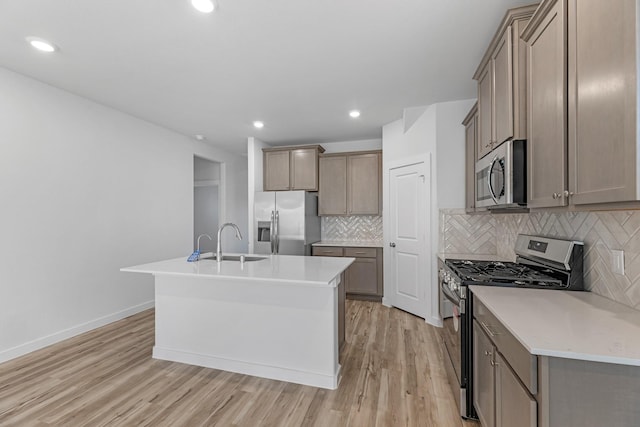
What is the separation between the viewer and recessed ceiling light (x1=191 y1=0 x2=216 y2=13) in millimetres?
1828

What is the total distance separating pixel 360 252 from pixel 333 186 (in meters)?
1.21

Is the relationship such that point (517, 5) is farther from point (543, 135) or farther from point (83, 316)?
point (83, 316)

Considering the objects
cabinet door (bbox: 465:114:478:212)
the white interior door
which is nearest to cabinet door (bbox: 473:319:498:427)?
cabinet door (bbox: 465:114:478:212)

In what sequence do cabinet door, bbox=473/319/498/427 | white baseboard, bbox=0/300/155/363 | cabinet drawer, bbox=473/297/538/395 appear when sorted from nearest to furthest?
cabinet drawer, bbox=473/297/538/395, cabinet door, bbox=473/319/498/427, white baseboard, bbox=0/300/155/363

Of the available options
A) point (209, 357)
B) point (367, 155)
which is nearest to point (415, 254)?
point (367, 155)

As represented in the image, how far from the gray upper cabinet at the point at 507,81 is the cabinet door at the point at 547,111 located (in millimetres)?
75

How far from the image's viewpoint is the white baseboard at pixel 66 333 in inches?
106

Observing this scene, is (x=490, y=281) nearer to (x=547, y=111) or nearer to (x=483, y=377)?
(x=483, y=377)

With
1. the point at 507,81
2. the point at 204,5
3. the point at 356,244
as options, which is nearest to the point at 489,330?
the point at 507,81

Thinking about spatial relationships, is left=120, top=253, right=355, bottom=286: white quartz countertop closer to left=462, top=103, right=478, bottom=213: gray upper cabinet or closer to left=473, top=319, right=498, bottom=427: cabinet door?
left=473, top=319, right=498, bottom=427: cabinet door

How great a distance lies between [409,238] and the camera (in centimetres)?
389

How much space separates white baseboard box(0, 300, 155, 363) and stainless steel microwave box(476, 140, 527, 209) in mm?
4263

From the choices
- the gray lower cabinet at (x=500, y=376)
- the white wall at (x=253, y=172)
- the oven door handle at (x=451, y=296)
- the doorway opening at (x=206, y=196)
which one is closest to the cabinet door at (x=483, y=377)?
the gray lower cabinet at (x=500, y=376)

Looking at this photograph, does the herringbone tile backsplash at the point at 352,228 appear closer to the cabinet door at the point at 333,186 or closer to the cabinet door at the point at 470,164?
the cabinet door at the point at 333,186
